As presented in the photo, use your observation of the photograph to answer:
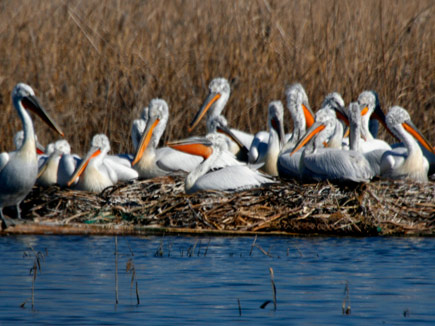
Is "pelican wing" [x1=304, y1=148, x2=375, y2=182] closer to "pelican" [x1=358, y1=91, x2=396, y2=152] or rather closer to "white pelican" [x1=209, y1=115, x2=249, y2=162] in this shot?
"pelican" [x1=358, y1=91, x2=396, y2=152]

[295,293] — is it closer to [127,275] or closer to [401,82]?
[127,275]

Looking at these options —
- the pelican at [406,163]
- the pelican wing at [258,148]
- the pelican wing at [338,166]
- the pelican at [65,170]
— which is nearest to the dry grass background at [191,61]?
the pelican wing at [258,148]

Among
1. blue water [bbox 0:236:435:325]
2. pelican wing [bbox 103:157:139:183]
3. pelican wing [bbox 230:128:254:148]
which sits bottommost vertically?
blue water [bbox 0:236:435:325]

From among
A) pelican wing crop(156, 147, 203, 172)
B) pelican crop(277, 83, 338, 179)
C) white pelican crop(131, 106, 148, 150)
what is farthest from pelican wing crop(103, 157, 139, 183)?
pelican crop(277, 83, 338, 179)

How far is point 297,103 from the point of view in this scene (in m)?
9.59

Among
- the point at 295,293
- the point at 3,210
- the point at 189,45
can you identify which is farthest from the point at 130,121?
the point at 295,293

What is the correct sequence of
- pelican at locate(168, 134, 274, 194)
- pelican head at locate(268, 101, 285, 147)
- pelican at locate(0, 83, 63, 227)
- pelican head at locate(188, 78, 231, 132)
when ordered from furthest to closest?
pelican head at locate(188, 78, 231, 132) < pelican head at locate(268, 101, 285, 147) < pelican at locate(168, 134, 274, 194) < pelican at locate(0, 83, 63, 227)

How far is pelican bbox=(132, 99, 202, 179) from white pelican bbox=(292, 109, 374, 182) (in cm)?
117

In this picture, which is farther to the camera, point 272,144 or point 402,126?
point 272,144

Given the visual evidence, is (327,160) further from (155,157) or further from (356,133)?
(155,157)

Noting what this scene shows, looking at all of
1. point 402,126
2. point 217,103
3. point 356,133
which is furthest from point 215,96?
point 402,126

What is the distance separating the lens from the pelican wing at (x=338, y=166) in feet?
25.8

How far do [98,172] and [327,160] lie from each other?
6.94 ft

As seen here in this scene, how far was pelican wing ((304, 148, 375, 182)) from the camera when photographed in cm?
788
